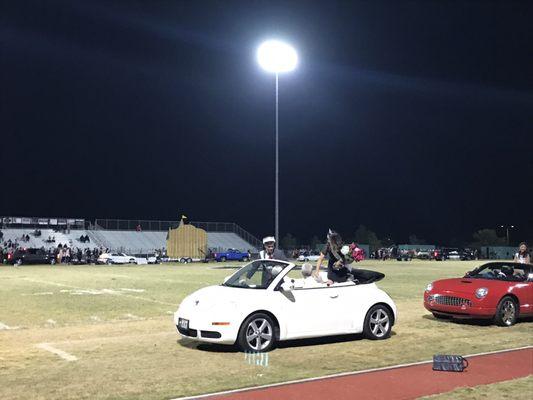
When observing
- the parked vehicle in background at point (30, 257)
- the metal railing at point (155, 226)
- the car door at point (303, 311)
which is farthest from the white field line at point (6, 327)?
the metal railing at point (155, 226)

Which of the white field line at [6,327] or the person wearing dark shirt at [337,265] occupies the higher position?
the person wearing dark shirt at [337,265]

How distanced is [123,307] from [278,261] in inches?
282

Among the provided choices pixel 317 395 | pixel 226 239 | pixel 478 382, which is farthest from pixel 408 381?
pixel 226 239

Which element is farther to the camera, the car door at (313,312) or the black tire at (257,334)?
the car door at (313,312)

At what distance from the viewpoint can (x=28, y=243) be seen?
59875 millimetres

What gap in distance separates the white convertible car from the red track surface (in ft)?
6.84

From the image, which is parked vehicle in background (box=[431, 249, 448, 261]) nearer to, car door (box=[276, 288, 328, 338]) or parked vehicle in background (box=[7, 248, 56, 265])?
parked vehicle in background (box=[7, 248, 56, 265])

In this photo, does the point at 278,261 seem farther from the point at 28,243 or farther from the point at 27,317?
the point at 28,243

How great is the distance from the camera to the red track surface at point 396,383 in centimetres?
634

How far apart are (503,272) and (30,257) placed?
43271mm

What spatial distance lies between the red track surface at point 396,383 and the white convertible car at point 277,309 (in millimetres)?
2084

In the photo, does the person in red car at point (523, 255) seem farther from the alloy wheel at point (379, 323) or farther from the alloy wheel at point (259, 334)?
the alloy wheel at point (259, 334)

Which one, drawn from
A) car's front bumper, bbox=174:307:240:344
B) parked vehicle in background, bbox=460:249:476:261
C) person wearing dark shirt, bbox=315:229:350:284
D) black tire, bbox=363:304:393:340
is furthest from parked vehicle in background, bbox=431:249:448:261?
car's front bumper, bbox=174:307:240:344

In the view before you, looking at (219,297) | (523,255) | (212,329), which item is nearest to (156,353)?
(212,329)
